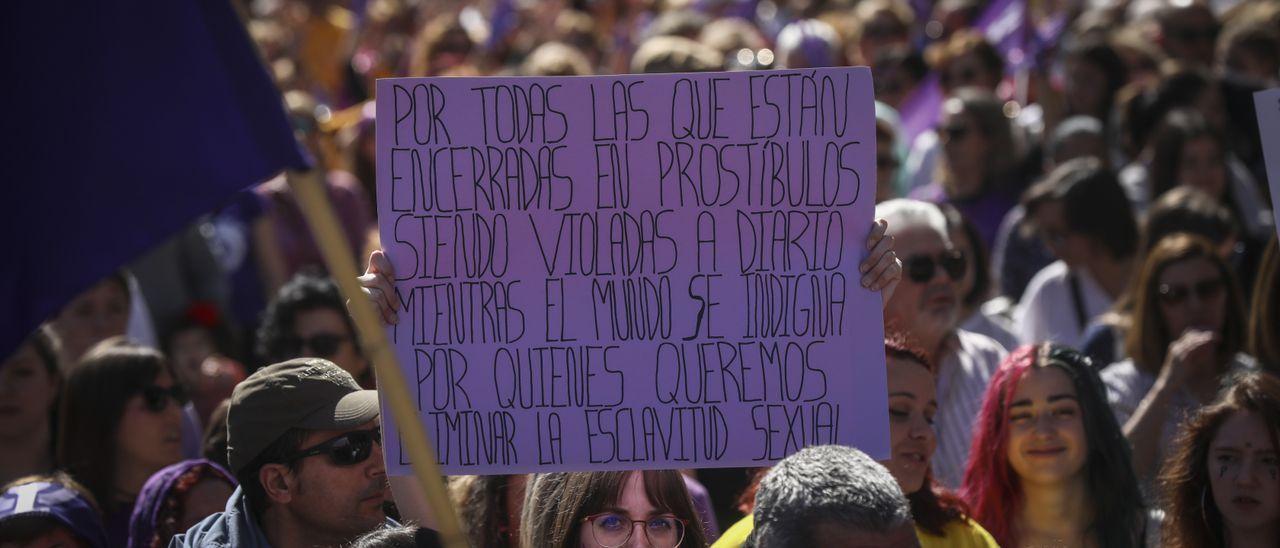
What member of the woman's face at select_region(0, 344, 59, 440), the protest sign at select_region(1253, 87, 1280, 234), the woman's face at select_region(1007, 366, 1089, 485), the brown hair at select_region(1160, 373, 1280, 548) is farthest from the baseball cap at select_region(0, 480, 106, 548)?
the protest sign at select_region(1253, 87, 1280, 234)

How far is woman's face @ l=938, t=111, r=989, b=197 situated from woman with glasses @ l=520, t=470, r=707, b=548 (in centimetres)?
425

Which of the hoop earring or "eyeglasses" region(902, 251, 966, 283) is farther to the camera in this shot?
"eyeglasses" region(902, 251, 966, 283)

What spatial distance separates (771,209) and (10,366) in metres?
2.90

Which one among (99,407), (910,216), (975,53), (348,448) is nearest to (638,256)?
(348,448)

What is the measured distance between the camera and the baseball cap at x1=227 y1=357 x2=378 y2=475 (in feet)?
12.8

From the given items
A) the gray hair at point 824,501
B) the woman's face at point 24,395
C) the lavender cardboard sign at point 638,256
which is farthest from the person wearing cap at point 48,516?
the gray hair at point 824,501

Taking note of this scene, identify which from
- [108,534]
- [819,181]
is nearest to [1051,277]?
[819,181]

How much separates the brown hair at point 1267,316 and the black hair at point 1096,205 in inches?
44.4

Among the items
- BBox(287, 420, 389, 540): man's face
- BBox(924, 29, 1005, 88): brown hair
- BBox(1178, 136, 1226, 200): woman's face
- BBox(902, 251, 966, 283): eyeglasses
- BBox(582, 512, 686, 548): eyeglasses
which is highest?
BBox(924, 29, 1005, 88): brown hair

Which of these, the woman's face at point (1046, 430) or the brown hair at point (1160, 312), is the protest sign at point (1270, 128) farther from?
the brown hair at point (1160, 312)

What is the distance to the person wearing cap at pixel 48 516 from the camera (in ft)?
13.7

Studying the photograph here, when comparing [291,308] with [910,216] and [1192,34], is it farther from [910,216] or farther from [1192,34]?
[1192,34]

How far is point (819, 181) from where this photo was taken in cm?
372

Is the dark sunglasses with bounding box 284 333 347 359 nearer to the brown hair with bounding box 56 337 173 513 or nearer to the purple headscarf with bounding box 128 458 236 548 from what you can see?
the brown hair with bounding box 56 337 173 513
